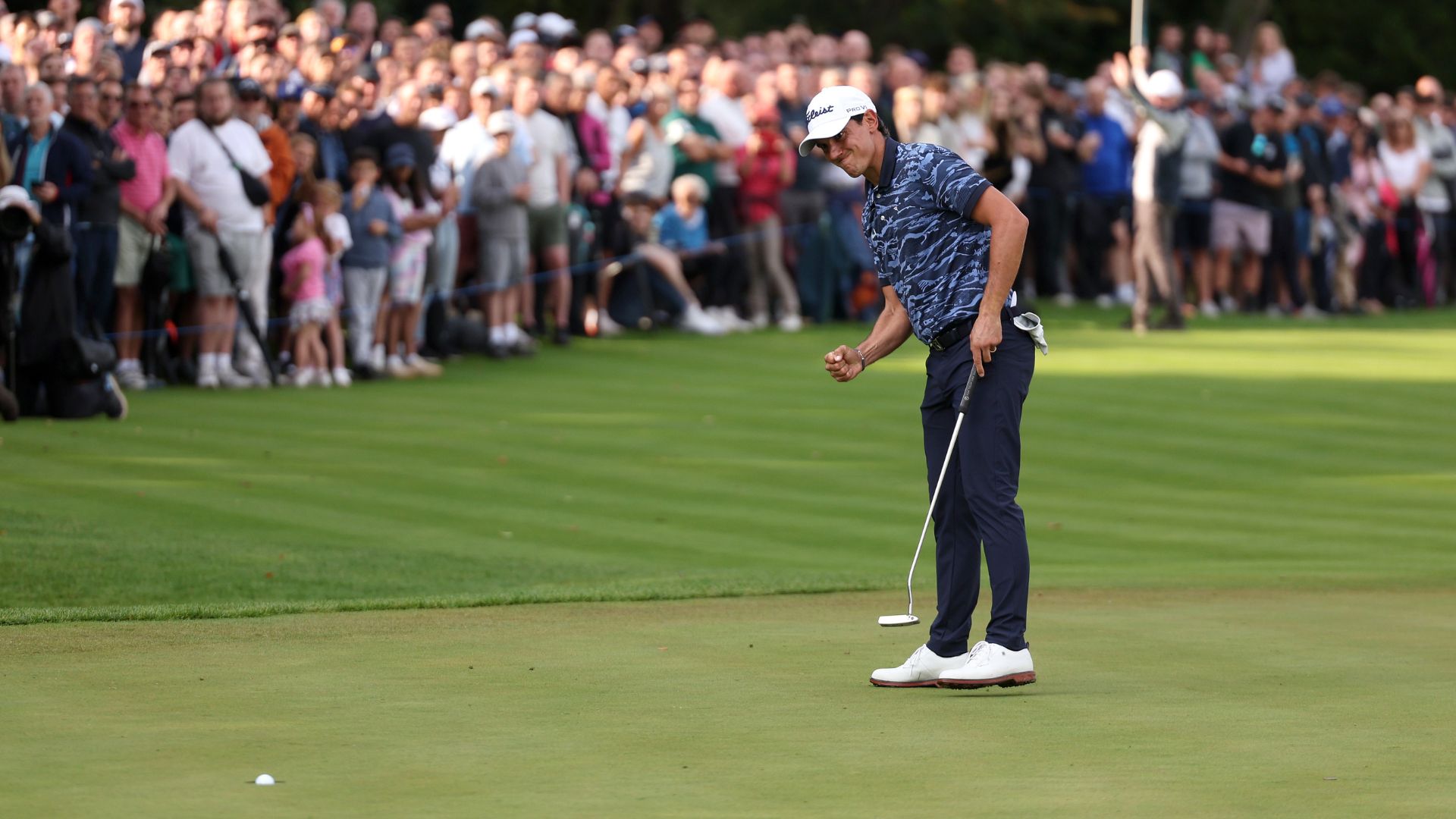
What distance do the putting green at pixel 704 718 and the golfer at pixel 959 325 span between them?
19 cm

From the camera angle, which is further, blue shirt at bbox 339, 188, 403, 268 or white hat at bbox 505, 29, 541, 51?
white hat at bbox 505, 29, 541, 51

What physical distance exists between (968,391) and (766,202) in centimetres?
1635

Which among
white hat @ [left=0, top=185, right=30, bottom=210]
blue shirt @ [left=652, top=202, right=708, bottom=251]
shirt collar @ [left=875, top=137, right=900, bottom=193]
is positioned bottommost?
blue shirt @ [left=652, top=202, right=708, bottom=251]

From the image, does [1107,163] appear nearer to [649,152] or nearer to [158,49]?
[649,152]

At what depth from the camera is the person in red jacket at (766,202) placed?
23453 millimetres

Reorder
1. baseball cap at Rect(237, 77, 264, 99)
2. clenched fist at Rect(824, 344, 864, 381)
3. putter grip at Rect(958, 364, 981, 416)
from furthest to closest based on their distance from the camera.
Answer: baseball cap at Rect(237, 77, 264, 99), clenched fist at Rect(824, 344, 864, 381), putter grip at Rect(958, 364, 981, 416)

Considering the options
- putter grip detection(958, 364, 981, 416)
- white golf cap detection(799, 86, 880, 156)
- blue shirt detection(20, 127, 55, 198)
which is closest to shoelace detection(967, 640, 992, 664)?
putter grip detection(958, 364, 981, 416)

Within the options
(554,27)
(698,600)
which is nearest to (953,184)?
(698,600)

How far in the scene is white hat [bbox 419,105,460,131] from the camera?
19.5m

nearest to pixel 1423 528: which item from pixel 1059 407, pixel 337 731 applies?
pixel 1059 407

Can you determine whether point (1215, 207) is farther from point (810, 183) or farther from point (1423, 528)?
point (1423, 528)

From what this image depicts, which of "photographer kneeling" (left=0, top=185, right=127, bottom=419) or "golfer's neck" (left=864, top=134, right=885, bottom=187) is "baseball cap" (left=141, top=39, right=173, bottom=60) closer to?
"photographer kneeling" (left=0, top=185, right=127, bottom=419)

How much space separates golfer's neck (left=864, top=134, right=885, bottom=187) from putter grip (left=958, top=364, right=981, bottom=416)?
2.37ft

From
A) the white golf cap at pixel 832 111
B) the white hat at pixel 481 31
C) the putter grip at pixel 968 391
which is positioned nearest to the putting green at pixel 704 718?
the putter grip at pixel 968 391
